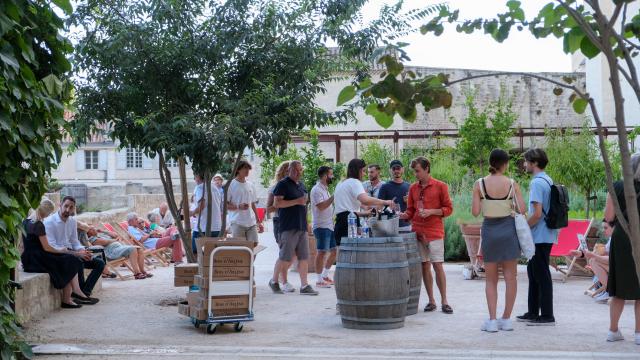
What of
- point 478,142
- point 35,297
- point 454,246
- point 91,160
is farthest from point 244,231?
point 91,160

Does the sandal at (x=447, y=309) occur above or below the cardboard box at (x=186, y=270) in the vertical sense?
below

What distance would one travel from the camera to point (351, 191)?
10367mm

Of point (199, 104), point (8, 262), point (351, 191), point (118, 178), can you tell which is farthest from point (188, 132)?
point (118, 178)

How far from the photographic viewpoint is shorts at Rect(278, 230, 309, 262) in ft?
37.5

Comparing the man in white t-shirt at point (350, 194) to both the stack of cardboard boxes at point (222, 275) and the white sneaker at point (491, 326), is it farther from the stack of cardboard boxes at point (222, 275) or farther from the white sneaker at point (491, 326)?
the white sneaker at point (491, 326)

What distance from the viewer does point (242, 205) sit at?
11.9 m

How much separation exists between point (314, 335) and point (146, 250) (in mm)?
7699

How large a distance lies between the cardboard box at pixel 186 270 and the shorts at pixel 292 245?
80.6 inches

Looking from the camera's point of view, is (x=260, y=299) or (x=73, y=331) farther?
(x=260, y=299)

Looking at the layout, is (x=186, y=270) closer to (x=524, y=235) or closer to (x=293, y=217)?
(x=293, y=217)

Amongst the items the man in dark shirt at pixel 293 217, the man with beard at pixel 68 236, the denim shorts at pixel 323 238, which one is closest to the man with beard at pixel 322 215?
the denim shorts at pixel 323 238

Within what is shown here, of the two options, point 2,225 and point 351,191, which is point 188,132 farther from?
point 2,225

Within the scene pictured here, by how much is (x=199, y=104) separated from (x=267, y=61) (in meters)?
0.98

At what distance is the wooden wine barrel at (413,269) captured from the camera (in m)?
9.30
